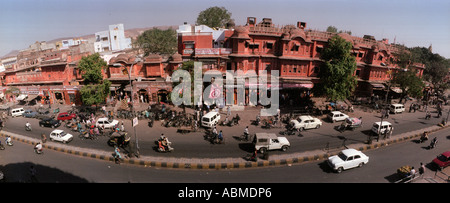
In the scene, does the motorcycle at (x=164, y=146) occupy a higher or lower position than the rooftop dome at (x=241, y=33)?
lower

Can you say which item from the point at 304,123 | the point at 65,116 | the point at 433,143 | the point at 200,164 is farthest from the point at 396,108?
the point at 65,116

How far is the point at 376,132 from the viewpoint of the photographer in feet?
77.8

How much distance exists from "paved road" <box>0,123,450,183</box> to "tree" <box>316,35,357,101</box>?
1029 cm

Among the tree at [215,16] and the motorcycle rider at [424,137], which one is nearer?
the motorcycle rider at [424,137]

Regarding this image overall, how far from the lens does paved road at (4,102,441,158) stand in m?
20.0

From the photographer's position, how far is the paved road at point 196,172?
16.0 m

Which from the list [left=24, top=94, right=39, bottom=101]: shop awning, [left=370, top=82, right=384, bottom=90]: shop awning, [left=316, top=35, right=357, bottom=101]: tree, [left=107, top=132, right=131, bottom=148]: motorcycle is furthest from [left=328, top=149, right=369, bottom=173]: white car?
[left=24, top=94, right=39, bottom=101]: shop awning

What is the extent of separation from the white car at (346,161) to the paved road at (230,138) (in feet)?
11.1

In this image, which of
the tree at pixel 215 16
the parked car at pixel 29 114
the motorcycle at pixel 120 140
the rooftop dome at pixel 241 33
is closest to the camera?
the motorcycle at pixel 120 140

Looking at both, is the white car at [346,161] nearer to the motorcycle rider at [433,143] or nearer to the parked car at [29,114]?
the motorcycle rider at [433,143]

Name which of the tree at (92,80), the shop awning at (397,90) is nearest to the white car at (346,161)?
the shop awning at (397,90)

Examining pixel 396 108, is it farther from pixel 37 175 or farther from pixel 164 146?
pixel 37 175
